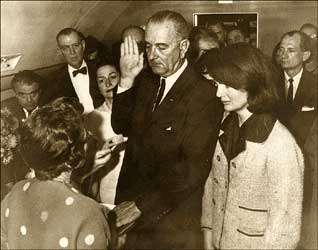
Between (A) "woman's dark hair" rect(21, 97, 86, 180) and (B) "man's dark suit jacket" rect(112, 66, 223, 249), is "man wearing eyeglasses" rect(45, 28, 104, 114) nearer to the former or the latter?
(B) "man's dark suit jacket" rect(112, 66, 223, 249)

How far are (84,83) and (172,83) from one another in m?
0.28

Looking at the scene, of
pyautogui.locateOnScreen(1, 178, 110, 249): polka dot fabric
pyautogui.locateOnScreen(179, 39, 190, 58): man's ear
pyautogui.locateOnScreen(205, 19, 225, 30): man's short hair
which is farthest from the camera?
pyautogui.locateOnScreen(205, 19, 225, 30): man's short hair

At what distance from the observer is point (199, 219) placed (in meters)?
1.17

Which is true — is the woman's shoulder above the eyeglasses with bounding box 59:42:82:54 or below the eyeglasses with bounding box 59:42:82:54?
below

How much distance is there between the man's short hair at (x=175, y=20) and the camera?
3.37 ft

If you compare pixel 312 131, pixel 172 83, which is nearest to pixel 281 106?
pixel 312 131

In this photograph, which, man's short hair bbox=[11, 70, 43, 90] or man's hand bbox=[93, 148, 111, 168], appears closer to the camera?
man's hand bbox=[93, 148, 111, 168]

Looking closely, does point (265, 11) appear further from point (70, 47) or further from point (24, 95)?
point (24, 95)

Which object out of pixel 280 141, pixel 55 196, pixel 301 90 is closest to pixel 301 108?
pixel 301 90

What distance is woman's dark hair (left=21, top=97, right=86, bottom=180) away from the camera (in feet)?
2.56

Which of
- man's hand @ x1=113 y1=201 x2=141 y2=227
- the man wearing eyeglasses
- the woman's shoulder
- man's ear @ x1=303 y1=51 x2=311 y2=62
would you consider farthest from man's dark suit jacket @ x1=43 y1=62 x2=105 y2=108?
man's ear @ x1=303 y1=51 x2=311 y2=62

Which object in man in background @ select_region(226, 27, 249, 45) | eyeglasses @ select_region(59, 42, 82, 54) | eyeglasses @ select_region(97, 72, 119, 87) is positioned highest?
man in background @ select_region(226, 27, 249, 45)

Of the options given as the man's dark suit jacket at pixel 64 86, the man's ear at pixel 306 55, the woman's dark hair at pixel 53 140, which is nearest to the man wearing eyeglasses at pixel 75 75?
the man's dark suit jacket at pixel 64 86

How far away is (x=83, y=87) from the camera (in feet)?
3.83
